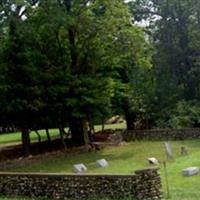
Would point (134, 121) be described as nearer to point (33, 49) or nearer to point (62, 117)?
point (62, 117)

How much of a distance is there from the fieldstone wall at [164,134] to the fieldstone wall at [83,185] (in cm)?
2027

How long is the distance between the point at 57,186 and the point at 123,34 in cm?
1700

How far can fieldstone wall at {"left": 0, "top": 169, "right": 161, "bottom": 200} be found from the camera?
47.5 ft

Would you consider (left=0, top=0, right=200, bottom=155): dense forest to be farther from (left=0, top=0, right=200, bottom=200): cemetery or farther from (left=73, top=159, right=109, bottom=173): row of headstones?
(left=73, top=159, right=109, bottom=173): row of headstones

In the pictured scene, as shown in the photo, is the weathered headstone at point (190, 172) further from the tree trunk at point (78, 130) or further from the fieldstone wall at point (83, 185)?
the tree trunk at point (78, 130)

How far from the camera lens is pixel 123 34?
104ft

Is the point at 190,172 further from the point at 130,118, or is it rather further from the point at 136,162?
the point at 130,118

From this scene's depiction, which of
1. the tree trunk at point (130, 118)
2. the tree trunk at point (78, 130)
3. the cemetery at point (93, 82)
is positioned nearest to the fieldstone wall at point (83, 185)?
the cemetery at point (93, 82)

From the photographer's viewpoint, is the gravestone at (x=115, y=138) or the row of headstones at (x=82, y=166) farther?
the gravestone at (x=115, y=138)

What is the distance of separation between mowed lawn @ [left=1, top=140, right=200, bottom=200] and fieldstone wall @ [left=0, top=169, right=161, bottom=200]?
882 mm

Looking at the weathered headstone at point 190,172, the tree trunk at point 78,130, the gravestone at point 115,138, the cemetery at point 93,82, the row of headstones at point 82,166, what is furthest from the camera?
the gravestone at point 115,138

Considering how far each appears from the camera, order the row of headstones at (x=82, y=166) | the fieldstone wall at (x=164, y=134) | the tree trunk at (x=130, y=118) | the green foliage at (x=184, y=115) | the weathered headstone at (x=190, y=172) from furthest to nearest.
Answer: the tree trunk at (x=130, y=118)
the green foliage at (x=184, y=115)
the fieldstone wall at (x=164, y=134)
the row of headstones at (x=82, y=166)
the weathered headstone at (x=190, y=172)

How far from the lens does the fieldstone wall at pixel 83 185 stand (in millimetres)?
14484

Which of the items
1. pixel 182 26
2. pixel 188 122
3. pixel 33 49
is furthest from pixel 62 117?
pixel 182 26
